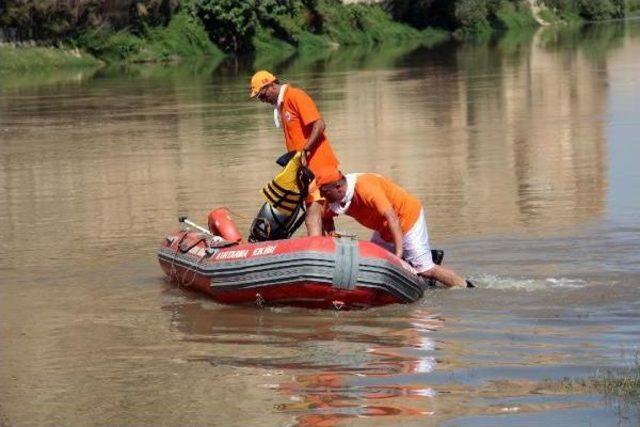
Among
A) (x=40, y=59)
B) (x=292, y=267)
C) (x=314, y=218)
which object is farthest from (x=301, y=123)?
(x=40, y=59)

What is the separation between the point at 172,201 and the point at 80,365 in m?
6.96

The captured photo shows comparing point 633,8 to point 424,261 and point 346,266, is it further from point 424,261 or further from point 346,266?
point 346,266

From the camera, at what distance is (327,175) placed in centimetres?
1048

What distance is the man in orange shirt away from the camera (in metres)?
10.8

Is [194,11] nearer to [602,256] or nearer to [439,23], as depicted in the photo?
[439,23]

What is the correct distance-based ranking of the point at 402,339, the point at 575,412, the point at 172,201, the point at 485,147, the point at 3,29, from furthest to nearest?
the point at 3,29 < the point at 485,147 < the point at 172,201 < the point at 402,339 < the point at 575,412

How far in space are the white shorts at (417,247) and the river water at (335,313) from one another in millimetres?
375

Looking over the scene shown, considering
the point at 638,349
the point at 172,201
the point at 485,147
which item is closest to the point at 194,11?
the point at 485,147

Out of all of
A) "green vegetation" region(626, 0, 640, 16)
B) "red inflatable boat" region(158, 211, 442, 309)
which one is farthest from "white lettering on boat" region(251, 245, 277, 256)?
"green vegetation" region(626, 0, 640, 16)

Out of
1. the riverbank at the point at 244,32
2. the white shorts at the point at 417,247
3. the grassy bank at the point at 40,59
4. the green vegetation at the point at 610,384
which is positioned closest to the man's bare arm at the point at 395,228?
the white shorts at the point at 417,247

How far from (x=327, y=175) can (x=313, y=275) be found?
3.15ft

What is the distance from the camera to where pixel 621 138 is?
2012 centimetres

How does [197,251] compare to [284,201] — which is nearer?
[284,201]

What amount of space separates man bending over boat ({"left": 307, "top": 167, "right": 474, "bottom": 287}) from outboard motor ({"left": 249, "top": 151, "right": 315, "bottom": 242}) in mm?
152
